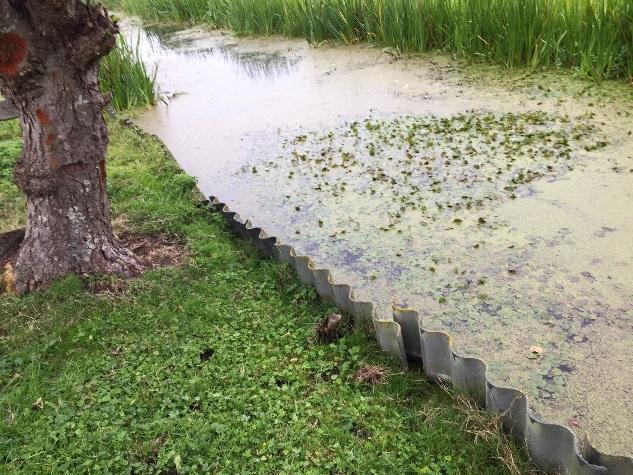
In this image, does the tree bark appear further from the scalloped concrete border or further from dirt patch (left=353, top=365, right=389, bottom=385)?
dirt patch (left=353, top=365, right=389, bottom=385)

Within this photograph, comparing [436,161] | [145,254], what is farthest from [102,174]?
[436,161]

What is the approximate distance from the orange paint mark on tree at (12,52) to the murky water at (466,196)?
166cm

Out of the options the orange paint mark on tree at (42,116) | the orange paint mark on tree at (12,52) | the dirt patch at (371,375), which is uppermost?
the orange paint mark on tree at (12,52)

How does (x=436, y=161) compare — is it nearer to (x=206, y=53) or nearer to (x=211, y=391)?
(x=211, y=391)

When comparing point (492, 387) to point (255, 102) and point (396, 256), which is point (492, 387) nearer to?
point (396, 256)

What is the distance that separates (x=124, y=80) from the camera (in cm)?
613

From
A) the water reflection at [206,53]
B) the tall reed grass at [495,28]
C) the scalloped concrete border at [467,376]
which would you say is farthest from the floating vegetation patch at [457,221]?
the water reflection at [206,53]

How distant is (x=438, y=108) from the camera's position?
504 cm

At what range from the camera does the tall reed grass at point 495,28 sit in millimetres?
4961

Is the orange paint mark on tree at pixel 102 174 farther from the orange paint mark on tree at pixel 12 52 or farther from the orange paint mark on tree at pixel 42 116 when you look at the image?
the orange paint mark on tree at pixel 12 52

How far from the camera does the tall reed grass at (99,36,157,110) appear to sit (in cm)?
589

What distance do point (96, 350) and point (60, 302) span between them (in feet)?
1.30

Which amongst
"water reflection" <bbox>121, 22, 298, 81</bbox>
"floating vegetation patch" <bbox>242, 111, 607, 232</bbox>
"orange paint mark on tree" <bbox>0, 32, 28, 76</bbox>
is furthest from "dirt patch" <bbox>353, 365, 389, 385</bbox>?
"water reflection" <bbox>121, 22, 298, 81</bbox>

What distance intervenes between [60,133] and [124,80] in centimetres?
393
